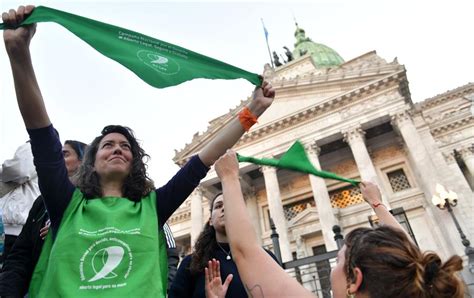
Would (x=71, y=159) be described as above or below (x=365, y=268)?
above

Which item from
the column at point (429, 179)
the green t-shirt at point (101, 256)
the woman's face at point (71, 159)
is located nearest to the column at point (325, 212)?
the column at point (429, 179)

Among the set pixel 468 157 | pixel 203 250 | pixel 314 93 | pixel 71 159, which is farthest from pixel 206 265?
pixel 468 157

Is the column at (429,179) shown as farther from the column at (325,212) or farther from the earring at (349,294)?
the earring at (349,294)

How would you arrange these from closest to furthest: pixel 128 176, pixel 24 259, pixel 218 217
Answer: pixel 24 259 → pixel 128 176 → pixel 218 217

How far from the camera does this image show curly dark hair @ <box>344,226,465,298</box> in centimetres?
134

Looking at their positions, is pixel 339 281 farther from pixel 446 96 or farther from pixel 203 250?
pixel 446 96

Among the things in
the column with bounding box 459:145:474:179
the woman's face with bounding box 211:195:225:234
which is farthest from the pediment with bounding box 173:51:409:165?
the woman's face with bounding box 211:195:225:234

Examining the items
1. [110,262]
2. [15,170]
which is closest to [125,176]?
[110,262]

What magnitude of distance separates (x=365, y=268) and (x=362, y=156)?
17.2 metres

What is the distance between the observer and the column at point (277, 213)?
17.0 meters

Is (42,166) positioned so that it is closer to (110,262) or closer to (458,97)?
(110,262)

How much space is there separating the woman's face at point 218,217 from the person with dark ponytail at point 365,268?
132 centimetres

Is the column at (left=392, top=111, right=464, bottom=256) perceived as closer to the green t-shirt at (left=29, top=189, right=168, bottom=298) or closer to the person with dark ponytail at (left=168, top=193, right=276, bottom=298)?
the person with dark ponytail at (left=168, top=193, right=276, bottom=298)

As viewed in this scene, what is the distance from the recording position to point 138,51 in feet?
6.93
